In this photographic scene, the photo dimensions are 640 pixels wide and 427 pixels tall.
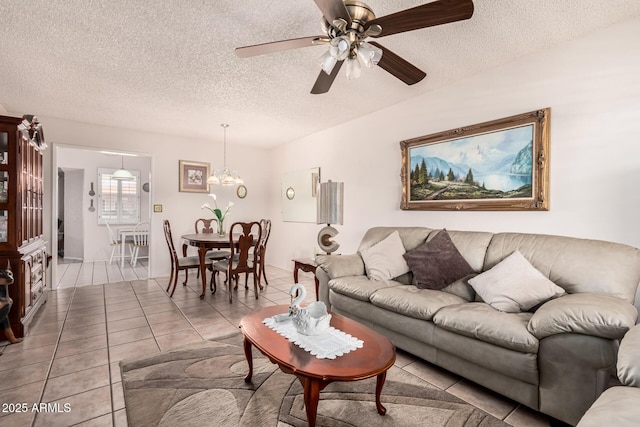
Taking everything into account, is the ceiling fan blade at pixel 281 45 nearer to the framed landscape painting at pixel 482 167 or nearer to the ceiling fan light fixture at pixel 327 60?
the ceiling fan light fixture at pixel 327 60

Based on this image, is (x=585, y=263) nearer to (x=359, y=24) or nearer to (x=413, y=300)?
(x=413, y=300)

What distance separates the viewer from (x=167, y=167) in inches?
213

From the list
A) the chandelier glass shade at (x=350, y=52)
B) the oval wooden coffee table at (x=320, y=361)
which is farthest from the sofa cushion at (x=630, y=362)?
the chandelier glass shade at (x=350, y=52)

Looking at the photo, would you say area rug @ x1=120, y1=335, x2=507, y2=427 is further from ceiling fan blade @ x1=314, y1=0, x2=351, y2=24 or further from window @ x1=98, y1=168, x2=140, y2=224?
window @ x1=98, y1=168, x2=140, y2=224

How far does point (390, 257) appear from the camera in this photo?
10.0ft

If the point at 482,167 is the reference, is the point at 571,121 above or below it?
above

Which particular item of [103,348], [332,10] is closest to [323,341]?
[332,10]

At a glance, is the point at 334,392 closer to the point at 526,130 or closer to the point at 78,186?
the point at 526,130

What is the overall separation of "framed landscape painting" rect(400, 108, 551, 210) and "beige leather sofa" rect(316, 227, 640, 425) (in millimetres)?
432

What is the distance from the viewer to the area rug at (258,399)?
1.69 metres

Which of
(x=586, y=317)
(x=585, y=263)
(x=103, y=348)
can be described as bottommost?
(x=103, y=348)

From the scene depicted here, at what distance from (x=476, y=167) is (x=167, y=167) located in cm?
483

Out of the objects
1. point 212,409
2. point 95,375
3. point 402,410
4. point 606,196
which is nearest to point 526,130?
point 606,196

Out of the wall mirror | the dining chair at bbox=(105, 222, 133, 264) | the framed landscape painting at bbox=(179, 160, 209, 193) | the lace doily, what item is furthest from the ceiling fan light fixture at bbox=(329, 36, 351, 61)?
the dining chair at bbox=(105, 222, 133, 264)
